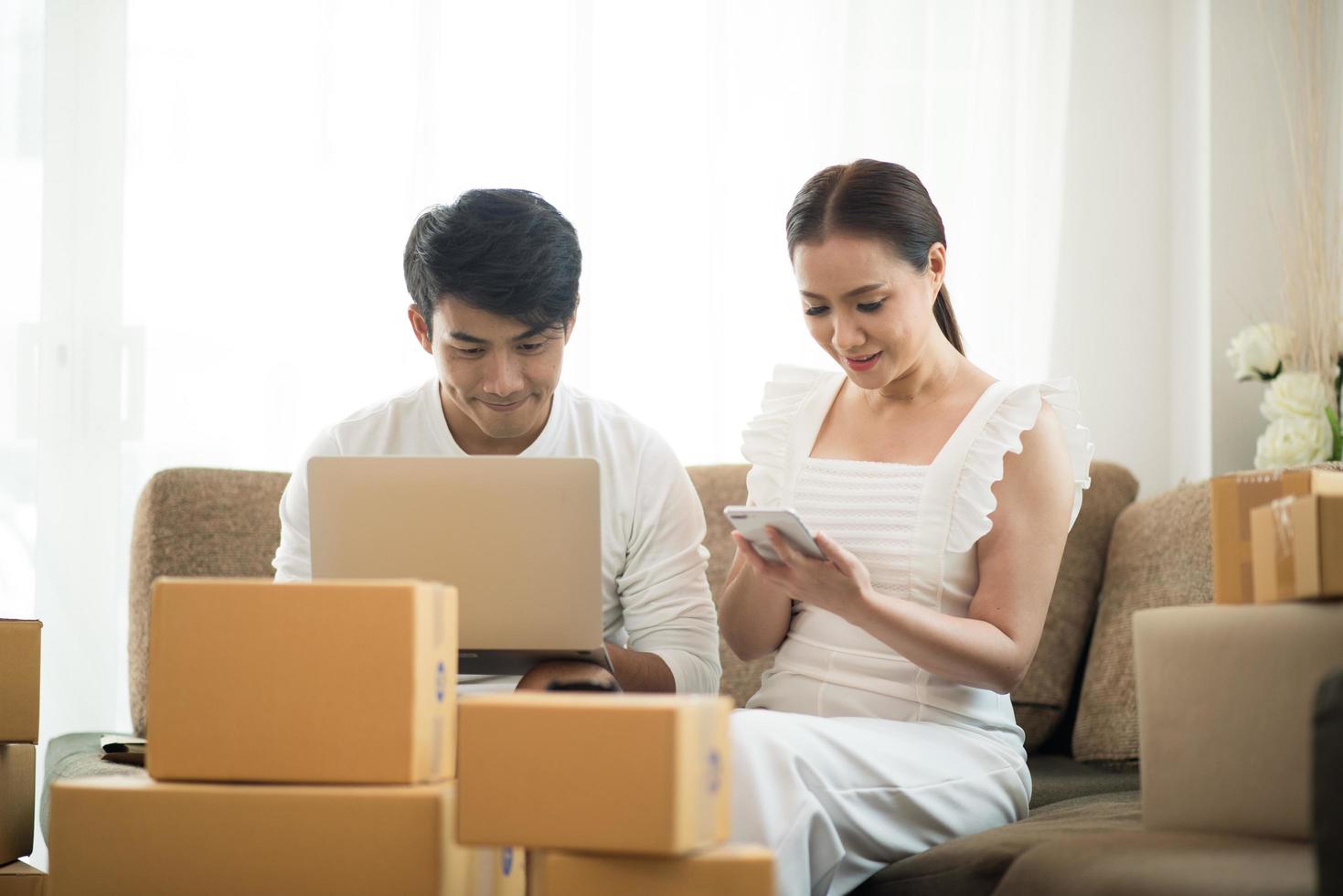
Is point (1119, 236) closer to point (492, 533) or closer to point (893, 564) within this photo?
point (893, 564)

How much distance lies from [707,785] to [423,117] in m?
2.14

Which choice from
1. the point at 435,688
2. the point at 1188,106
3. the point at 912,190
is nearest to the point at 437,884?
the point at 435,688

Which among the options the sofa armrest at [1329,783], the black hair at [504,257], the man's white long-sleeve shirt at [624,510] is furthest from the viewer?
the man's white long-sleeve shirt at [624,510]

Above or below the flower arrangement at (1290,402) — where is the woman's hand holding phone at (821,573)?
below

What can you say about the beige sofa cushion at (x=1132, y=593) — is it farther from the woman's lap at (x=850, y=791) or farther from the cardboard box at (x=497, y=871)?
the cardboard box at (x=497, y=871)

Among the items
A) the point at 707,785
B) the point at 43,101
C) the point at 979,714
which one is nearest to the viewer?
the point at 707,785

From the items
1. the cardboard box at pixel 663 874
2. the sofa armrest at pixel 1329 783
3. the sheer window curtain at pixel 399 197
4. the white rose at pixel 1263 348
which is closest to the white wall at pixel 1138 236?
the sheer window curtain at pixel 399 197

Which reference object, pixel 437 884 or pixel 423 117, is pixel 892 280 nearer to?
pixel 437 884

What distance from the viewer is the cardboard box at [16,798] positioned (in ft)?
6.14

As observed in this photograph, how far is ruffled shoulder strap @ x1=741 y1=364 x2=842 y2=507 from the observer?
6.73 feet

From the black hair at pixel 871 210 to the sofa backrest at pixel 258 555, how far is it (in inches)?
27.8

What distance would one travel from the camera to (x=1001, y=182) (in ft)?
10.3

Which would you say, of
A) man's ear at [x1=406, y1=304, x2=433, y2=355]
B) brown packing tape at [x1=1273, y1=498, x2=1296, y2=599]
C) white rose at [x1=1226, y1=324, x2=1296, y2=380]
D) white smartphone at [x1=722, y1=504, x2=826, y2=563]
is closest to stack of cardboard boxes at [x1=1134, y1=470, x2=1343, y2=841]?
brown packing tape at [x1=1273, y1=498, x2=1296, y2=599]

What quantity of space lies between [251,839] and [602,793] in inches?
14.1
